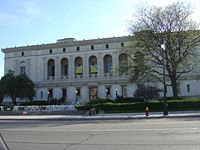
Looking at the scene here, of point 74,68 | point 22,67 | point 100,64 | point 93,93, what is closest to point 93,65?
point 100,64

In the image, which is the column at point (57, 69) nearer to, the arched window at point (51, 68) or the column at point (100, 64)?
the arched window at point (51, 68)

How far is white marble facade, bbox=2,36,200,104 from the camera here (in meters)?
93.4

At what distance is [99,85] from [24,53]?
2355 centimetres

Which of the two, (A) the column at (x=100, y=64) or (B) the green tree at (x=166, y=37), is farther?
(A) the column at (x=100, y=64)

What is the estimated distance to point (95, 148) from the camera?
12.9m

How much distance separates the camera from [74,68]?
98.2 m

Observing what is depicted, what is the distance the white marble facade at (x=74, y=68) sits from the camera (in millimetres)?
93375

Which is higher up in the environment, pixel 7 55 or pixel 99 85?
pixel 7 55

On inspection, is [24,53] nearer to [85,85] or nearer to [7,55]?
[7,55]

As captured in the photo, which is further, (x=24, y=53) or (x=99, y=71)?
(x=24, y=53)

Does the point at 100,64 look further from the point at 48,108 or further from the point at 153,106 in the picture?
the point at 153,106

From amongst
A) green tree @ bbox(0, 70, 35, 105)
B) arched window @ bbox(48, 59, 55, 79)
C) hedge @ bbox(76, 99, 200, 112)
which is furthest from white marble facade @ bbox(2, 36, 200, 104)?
hedge @ bbox(76, 99, 200, 112)

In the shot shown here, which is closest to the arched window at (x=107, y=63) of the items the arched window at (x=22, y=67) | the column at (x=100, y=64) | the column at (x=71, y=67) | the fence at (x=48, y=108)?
the column at (x=100, y=64)

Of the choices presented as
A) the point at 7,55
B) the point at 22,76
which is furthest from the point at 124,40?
the point at 7,55
